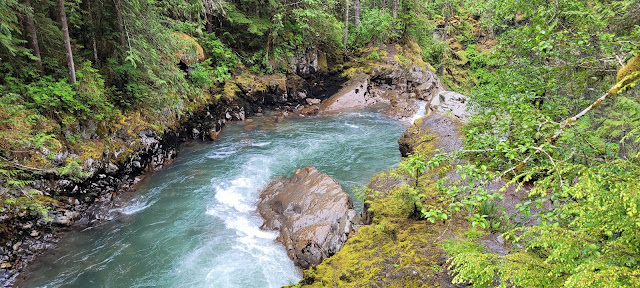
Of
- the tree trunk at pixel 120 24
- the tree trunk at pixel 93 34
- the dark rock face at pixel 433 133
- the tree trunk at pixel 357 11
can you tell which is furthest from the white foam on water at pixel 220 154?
the tree trunk at pixel 357 11

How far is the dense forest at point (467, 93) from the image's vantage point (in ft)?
8.06

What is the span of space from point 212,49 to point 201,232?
1293 cm

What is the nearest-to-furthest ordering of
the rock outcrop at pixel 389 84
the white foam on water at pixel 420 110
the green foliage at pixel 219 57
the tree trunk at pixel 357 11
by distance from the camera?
the green foliage at pixel 219 57 → the white foam on water at pixel 420 110 → the rock outcrop at pixel 389 84 → the tree trunk at pixel 357 11

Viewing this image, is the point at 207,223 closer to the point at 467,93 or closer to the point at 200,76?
the point at 200,76

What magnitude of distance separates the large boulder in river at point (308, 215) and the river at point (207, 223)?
0.35 metres

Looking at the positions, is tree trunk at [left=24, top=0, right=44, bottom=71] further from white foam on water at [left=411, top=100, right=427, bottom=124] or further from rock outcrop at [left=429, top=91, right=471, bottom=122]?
white foam on water at [left=411, top=100, right=427, bottom=124]

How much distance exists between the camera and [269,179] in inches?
468

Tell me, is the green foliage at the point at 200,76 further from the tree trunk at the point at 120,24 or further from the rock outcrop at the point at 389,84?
the rock outcrop at the point at 389,84

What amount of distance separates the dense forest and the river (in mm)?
Result: 1628

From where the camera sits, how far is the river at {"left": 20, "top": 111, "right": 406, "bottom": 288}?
7.47 metres

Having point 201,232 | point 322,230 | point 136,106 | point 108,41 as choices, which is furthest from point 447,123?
point 108,41

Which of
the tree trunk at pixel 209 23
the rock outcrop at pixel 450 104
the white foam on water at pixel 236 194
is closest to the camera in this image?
the white foam on water at pixel 236 194

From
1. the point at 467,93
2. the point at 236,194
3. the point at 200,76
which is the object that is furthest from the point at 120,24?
the point at 467,93

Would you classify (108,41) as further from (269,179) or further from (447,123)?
(447,123)
